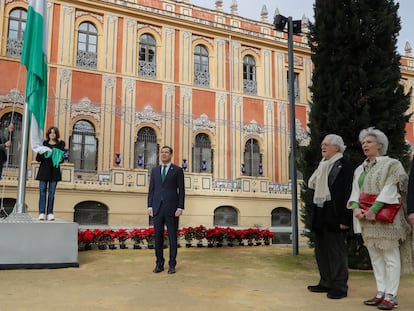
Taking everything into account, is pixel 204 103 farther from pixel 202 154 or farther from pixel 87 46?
pixel 87 46

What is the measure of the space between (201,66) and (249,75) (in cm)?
254

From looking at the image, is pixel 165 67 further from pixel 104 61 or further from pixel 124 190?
pixel 124 190

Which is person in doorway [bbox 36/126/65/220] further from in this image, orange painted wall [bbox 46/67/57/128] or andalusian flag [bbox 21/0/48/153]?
orange painted wall [bbox 46/67/57/128]

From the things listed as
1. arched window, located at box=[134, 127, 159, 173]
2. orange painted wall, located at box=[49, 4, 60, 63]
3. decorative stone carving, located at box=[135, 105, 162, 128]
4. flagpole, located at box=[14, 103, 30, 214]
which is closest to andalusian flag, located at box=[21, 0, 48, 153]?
flagpole, located at box=[14, 103, 30, 214]

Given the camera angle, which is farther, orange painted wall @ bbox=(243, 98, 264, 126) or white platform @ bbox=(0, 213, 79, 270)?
orange painted wall @ bbox=(243, 98, 264, 126)

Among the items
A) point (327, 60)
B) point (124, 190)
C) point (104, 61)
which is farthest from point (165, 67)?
point (327, 60)

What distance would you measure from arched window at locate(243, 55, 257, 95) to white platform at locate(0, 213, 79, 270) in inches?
565

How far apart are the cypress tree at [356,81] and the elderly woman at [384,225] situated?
297 cm

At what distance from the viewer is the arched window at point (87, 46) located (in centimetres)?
1694

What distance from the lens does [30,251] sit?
637cm

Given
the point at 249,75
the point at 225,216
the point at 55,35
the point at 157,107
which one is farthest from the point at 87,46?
the point at 225,216

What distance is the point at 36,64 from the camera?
7.37 meters

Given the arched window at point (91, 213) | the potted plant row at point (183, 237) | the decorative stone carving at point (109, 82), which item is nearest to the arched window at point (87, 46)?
the decorative stone carving at point (109, 82)

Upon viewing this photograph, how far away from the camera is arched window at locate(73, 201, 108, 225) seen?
47.9 feet
